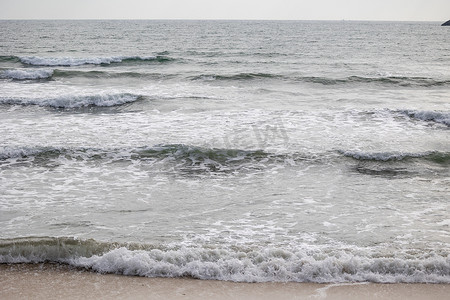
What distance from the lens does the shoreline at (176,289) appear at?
5.04 meters

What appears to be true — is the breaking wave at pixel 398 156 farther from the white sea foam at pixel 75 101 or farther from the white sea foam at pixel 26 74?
the white sea foam at pixel 26 74

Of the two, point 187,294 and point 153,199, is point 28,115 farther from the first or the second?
point 187,294

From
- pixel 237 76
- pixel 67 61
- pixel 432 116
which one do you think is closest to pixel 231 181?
pixel 432 116

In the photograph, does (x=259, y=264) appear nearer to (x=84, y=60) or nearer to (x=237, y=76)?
(x=237, y=76)

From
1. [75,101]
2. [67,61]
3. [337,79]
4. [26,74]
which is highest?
[67,61]

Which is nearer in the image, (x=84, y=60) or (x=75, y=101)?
(x=75, y=101)

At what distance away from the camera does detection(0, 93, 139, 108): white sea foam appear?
16.3 m

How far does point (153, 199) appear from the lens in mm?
7984

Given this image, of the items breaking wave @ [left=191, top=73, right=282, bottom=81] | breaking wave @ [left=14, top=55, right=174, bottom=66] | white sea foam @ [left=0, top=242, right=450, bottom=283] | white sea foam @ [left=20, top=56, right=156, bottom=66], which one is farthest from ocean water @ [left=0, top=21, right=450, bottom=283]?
breaking wave @ [left=14, top=55, right=174, bottom=66]

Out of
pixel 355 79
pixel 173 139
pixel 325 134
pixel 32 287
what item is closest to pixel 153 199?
pixel 32 287

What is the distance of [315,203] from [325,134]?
480 centimetres

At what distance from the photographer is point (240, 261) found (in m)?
5.58

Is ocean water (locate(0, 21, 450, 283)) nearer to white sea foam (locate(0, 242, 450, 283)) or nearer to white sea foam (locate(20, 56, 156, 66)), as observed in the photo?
white sea foam (locate(0, 242, 450, 283))

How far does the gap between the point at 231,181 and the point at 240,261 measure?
141 inches
